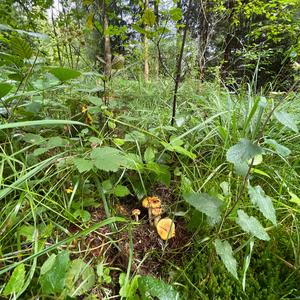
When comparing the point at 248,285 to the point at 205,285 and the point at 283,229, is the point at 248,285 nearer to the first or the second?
the point at 205,285

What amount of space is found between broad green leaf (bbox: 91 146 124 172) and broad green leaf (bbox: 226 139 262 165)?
28 centimetres

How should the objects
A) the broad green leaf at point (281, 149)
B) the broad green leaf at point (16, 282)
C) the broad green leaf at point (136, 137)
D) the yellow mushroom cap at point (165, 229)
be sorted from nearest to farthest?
the broad green leaf at point (16, 282) → the broad green leaf at point (281, 149) → the yellow mushroom cap at point (165, 229) → the broad green leaf at point (136, 137)

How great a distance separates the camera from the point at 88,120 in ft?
3.76

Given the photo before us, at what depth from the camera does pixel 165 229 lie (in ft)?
2.42

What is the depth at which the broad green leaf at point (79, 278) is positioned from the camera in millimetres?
543

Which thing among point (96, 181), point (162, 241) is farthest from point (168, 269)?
point (96, 181)

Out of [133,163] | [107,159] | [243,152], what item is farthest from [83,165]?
[243,152]

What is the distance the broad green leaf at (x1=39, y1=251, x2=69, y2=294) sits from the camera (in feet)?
1.57

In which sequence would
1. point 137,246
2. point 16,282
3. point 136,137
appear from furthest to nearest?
point 136,137 → point 137,246 → point 16,282

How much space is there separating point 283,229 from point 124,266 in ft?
1.67

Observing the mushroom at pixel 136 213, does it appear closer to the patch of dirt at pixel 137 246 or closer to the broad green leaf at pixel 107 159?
the patch of dirt at pixel 137 246

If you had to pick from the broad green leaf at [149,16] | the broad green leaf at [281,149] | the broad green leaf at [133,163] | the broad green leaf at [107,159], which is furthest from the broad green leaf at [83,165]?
the broad green leaf at [149,16]

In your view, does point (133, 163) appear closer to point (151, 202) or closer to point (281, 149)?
point (151, 202)

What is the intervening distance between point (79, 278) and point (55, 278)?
10 cm
